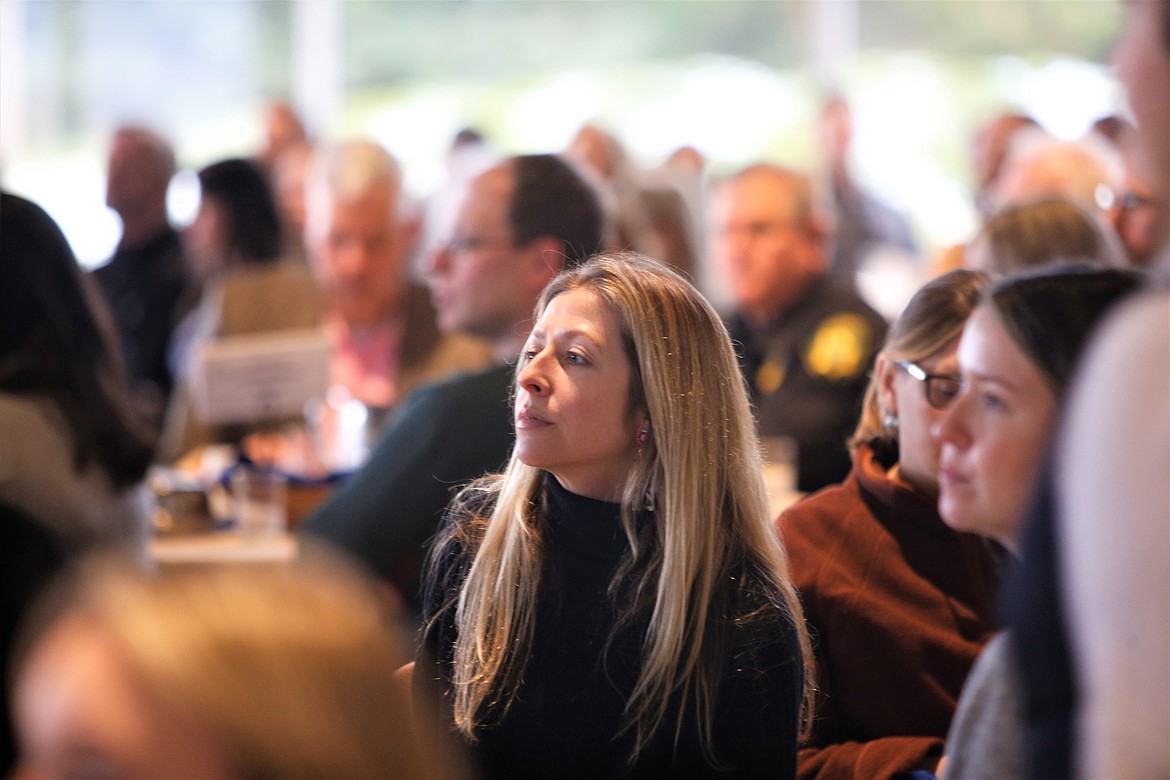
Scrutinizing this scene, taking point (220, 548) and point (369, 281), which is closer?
point (220, 548)

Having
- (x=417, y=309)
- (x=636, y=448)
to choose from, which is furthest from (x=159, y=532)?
(x=636, y=448)

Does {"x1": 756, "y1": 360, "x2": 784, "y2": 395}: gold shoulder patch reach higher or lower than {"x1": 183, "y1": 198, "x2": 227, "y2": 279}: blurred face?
→ lower

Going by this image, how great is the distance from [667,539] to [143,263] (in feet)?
15.0

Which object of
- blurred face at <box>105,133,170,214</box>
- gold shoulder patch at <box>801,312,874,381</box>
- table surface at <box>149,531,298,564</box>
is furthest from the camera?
blurred face at <box>105,133,170,214</box>

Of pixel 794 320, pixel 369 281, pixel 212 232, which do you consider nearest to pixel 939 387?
pixel 794 320

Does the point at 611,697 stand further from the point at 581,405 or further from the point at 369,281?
the point at 369,281

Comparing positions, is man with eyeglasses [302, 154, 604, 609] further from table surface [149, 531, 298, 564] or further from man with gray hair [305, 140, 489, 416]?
man with gray hair [305, 140, 489, 416]

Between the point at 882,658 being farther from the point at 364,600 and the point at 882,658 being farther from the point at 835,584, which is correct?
the point at 364,600

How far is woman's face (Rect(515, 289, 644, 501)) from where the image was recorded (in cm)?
187

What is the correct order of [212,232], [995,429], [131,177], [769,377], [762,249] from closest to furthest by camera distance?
1. [995,429]
2. [769,377]
3. [762,249]
4. [212,232]
5. [131,177]

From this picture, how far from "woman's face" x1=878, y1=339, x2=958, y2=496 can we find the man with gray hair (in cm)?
255

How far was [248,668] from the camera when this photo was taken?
92 cm

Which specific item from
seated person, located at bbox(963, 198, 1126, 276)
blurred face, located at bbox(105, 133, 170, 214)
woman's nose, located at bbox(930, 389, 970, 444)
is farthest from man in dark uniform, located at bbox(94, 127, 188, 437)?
woman's nose, located at bbox(930, 389, 970, 444)

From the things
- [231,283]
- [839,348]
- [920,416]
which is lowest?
[839,348]
